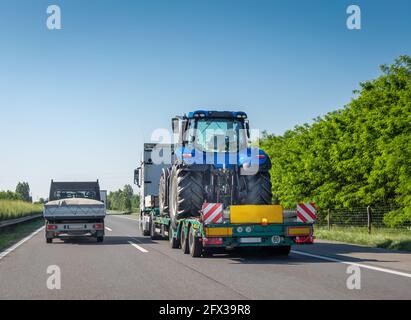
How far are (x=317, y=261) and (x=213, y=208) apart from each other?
257cm

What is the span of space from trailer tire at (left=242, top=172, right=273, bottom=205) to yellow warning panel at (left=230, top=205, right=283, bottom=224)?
124 cm

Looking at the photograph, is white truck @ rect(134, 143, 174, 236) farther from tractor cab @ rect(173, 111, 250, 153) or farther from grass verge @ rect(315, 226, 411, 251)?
tractor cab @ rect(173, 111, 250, 153)

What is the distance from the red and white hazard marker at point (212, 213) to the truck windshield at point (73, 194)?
12.1 metres

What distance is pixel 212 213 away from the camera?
42.4 feet

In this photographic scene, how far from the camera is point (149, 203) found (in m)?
22.0

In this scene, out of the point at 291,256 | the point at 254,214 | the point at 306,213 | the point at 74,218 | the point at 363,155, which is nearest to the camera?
the point at 254,214

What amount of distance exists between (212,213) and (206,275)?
266cm

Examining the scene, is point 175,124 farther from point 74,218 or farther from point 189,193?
point 74,218

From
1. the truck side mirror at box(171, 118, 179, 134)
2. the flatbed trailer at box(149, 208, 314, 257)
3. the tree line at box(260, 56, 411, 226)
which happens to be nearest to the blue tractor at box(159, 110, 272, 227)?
the truck side mirror at box(171, 118, 179, 134)

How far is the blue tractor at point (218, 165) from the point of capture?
1448cm

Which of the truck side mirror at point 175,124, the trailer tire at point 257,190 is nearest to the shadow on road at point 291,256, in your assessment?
the trailer tire at point 257,190

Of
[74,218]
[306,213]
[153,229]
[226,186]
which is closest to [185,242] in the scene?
[226,186]

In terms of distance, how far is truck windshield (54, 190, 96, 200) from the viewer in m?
23.6
